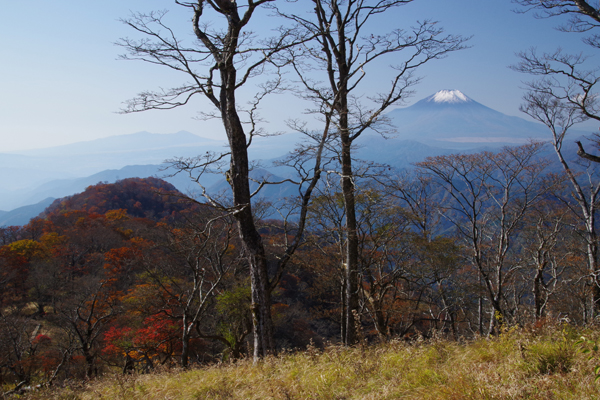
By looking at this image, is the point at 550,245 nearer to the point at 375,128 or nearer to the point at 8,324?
the point at 375,128

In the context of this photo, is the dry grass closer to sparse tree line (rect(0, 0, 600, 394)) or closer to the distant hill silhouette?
sparse tree line (rect(0, 0, 600, 394))

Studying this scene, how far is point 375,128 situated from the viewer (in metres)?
7.21

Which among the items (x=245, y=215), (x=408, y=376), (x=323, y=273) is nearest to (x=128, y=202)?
(x=323, y=273)

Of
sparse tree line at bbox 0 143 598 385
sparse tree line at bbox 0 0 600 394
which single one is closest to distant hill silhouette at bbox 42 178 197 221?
sparse tree line at bbox 0 143 598 385

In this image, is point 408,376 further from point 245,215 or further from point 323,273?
point 323,273

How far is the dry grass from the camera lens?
247 centimetres

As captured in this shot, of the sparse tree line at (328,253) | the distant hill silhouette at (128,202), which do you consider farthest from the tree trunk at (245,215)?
the distant hill silhouette at (128,202)

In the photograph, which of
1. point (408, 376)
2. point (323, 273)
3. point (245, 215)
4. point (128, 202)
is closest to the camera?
point (408, 376)

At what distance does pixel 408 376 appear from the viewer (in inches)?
123

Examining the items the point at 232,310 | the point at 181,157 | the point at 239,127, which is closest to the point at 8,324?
the point at 232,310

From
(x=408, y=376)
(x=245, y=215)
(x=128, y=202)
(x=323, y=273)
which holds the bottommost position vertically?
(x=128, y=202)

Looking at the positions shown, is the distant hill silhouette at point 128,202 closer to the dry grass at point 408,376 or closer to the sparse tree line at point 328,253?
the sparse tree line at point 328,253

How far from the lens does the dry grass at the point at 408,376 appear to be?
2475 millimetres

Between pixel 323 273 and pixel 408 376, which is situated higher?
pixel 408 376
